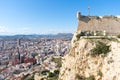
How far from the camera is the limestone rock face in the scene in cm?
1822

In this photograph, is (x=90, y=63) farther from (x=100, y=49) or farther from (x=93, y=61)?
(x=100, y=49)

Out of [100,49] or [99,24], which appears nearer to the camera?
[100,49]

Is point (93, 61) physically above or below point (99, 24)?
below

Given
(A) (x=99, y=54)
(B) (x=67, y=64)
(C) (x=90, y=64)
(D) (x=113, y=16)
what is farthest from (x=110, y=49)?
(D) (x=113, y=16)

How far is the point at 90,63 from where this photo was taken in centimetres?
2178

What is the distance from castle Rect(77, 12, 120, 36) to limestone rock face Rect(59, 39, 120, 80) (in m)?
3.47

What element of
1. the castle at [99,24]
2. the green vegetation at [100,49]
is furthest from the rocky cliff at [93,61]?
the castle at [99,24]

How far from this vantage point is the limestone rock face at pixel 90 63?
18.2 metres

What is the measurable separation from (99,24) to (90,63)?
312 inches

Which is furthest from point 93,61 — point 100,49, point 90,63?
point 100,49

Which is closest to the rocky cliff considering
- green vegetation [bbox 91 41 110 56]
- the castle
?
green vegetation [bbox 91 41 110 56]

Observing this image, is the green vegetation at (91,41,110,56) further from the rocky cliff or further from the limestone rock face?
the limestone rock face

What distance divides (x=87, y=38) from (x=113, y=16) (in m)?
6.02

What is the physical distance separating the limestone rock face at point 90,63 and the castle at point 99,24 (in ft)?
11.4
